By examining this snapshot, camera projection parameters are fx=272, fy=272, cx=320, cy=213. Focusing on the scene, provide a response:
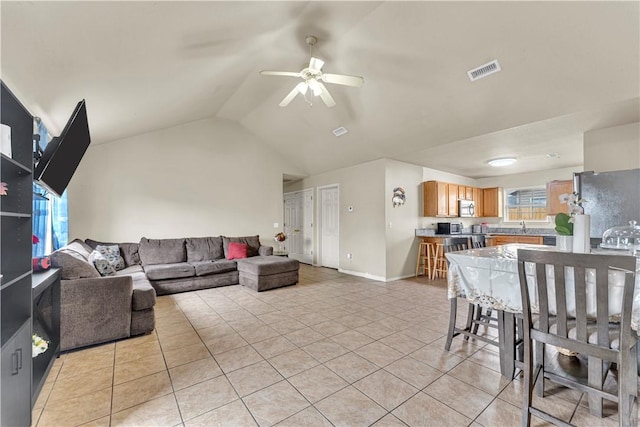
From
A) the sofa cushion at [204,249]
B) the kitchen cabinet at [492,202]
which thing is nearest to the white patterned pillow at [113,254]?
the sofa cushion at [204,249]

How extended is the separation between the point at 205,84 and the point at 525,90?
401 centimetres

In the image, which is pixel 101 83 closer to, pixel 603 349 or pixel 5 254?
pixel 5 254

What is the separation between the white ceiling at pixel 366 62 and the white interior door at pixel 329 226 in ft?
7.63

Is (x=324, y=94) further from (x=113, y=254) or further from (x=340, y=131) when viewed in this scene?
(x=113, y=254)

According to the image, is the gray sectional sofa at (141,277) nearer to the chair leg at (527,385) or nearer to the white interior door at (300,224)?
the white interior door at (300,224)

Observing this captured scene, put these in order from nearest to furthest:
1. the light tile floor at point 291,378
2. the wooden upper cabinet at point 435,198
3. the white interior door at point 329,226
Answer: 1. the light tile floor at point 291,378
2. the wooden upper cabinet at point 435,198
3. the white interior door at point 329,226

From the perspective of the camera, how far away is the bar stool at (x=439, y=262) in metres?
5.56

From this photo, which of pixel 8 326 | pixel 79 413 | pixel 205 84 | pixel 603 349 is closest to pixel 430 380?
pixel 603 349

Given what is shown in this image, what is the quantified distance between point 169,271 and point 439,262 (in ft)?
16.7

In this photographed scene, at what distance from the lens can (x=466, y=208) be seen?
7.02 meters

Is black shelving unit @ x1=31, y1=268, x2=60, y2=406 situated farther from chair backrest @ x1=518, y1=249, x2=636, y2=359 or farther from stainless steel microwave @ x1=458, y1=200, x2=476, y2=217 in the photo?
stainless steel microwave @ x1=458, y1=200, x2=476, y2=217

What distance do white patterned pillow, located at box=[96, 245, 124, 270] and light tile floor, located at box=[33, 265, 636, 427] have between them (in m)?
1.64

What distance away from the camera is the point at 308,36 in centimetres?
316

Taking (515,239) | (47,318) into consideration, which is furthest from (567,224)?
(515,239)
